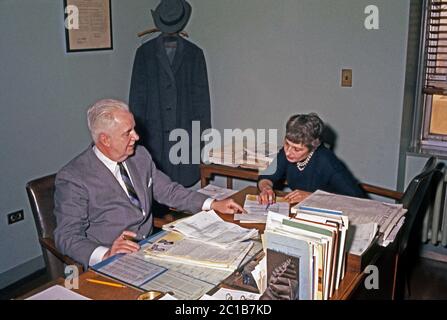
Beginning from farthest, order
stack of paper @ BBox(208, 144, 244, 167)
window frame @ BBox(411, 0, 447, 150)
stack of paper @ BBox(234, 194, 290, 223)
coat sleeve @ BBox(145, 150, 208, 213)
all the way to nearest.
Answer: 1. stack of paper @ BBox(208, 144, 244, 167)
2. window frame @ BBox(411, 0, 447, 150)
3. coat sleeve @ BBox(145, 150, 208, 213)
4. stack of paper @ BBox(234, 194, 290, 223)

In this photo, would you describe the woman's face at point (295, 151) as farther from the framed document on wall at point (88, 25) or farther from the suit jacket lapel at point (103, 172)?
the framed document on wall at point (88, 25)

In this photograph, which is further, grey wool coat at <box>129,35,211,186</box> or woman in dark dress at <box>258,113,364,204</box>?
grey wool coat at <box>129,35,211,186</box>

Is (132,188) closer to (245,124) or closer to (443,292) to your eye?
(245,124)

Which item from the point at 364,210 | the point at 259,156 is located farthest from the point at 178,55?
the point at 364,210

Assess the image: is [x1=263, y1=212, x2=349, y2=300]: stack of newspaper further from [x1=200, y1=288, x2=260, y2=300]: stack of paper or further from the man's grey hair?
the man's grey hair

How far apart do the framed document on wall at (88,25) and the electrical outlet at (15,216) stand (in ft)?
3.47

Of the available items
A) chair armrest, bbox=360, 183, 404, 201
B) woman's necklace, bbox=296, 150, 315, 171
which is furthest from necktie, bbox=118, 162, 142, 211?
chair armrest, bbox=360, 183, 404, 201

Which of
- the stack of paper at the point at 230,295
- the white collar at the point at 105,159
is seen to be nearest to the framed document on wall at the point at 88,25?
the white collar at the point at 105,159

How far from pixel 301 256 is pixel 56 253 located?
106 cm

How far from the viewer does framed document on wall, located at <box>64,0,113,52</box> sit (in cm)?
317

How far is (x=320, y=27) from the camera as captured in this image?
3250mm

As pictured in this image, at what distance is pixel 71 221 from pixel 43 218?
198 millimetres

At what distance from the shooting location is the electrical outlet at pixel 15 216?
298 centimetres
